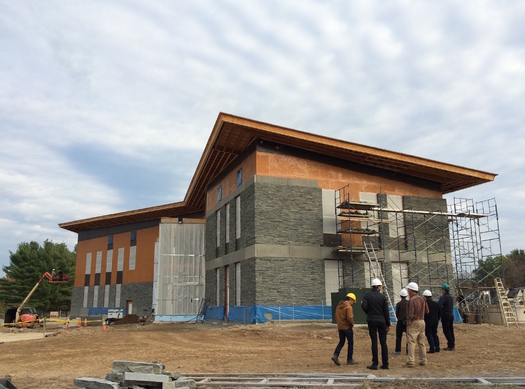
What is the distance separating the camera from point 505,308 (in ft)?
79.9

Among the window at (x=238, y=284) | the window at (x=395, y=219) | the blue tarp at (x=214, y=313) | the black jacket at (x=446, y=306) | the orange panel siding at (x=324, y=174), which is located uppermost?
the orange panel siding at (x=324, y=174)

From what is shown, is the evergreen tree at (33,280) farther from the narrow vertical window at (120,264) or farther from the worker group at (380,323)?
the worker group at (380,323)

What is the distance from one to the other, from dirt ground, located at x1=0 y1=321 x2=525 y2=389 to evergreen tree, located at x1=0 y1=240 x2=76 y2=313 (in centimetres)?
5165

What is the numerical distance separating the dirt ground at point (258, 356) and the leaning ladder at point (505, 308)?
383cm

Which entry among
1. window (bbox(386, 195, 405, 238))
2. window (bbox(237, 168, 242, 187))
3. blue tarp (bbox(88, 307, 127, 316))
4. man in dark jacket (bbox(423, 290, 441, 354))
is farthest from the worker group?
blue tarp (bbox(88, 307, 127, 316))

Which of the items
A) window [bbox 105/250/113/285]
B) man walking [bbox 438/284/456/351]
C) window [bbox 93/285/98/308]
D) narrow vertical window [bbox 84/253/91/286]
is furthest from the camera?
narrow vertical window [bbox 84/253/91/286]

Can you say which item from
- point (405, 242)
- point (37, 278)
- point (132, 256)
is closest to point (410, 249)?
point (405, 242)

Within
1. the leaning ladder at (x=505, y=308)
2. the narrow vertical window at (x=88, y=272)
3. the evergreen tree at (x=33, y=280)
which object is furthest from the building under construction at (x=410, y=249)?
the evergreen tree at (x=33, y=280)

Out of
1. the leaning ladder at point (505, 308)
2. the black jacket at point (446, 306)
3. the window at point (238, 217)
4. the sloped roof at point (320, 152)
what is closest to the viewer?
the black jacket at point (446, 306)

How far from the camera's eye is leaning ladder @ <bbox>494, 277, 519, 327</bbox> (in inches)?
923

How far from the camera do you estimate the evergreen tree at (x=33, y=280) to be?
213ft

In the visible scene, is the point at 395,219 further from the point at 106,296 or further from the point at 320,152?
the point at 106,296

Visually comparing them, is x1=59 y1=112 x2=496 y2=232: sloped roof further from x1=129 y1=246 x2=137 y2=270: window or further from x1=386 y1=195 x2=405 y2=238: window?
x1=129 y1=246 x2=137 y2=270: window

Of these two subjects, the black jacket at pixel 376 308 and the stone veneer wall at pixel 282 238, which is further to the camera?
the stone veneer wall at pixel 282 238
